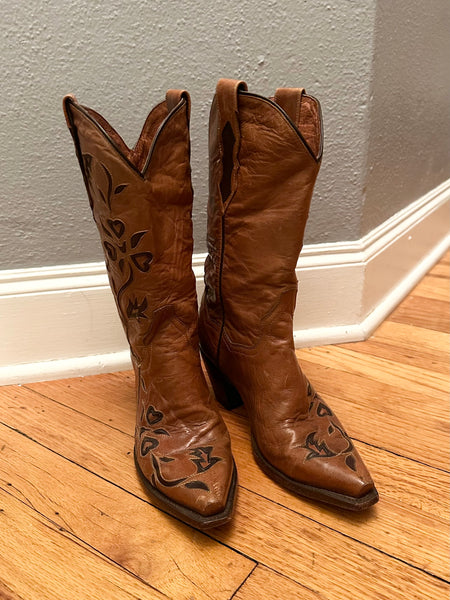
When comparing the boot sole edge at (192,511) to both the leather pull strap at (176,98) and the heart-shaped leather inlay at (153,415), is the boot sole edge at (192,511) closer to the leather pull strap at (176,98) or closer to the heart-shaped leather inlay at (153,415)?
the heart-shaped leather inlay at (153,415)

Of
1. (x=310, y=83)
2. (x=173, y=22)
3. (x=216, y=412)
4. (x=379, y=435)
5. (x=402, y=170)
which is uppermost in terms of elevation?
(x=173, y=22)

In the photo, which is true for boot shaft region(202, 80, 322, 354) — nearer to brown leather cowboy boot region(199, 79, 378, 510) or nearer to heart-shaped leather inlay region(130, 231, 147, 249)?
brown leather cowboy boot region(199, 79, 378, 510)

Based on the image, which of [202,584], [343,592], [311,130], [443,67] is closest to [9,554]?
[202,584]

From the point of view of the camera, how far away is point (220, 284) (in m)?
0.81

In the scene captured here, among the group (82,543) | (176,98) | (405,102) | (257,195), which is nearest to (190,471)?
(82,543)

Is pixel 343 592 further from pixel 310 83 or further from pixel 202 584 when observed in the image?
pixel 310 83

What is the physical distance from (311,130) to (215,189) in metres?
0.17

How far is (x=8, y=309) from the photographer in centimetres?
99

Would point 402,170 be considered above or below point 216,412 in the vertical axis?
above

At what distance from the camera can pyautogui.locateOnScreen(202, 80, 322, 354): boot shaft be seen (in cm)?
68

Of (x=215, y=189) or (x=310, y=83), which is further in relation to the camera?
(x=310, y=83)

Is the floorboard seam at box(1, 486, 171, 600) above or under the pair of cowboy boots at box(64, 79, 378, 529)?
under

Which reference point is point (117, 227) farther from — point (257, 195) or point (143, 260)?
point (257, 195)

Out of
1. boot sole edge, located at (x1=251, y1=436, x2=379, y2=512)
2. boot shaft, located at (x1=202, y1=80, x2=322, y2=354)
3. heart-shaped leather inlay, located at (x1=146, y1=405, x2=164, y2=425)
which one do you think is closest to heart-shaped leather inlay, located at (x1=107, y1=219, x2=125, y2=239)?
boot shaft, located at (x1=202, y1=80, x2=322, y2=354)
